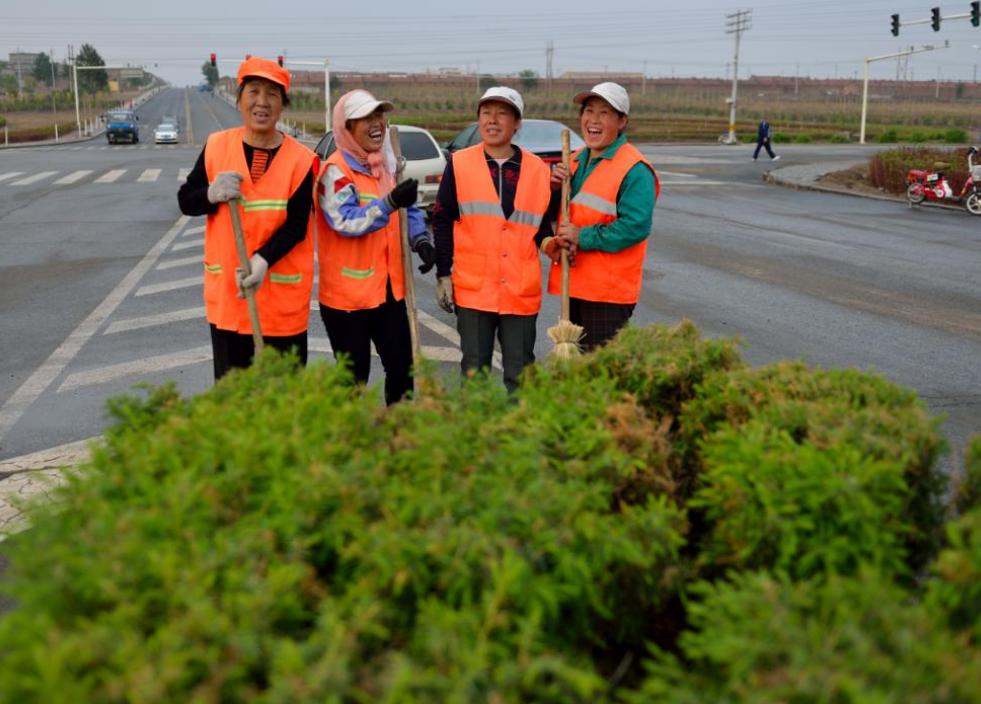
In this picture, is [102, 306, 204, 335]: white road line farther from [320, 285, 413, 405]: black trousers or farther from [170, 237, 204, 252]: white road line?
[320, 285, 413, 405]: black trousers

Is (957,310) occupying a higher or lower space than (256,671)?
lower

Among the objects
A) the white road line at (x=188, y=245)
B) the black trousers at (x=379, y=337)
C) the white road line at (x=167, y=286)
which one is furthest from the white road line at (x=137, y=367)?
the white road line at (x=188, y=245)

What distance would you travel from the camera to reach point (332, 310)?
504 centimetres

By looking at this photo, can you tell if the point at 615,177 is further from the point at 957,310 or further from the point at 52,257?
the point at 52,257

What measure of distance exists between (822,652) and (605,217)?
11.3 feet

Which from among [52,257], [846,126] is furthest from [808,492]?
[846,126]

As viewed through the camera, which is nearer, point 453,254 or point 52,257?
point 453,254

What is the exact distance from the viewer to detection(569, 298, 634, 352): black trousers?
521 cm

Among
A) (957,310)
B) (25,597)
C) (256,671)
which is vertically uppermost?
(25,597)

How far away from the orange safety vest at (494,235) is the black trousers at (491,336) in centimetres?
6

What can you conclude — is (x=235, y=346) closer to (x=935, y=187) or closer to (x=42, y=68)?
(x=935, y=187)

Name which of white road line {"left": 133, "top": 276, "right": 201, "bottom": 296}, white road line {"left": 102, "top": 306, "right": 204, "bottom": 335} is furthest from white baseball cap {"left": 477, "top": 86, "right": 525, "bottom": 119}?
white road line {"left": 133, "top": 276, "right": 201, "bottom": 296}

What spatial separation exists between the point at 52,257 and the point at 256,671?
12.6m

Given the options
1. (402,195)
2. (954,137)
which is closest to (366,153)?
(402,195)
